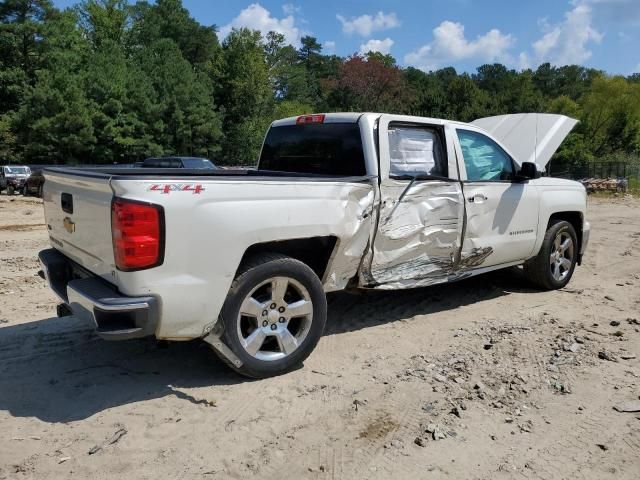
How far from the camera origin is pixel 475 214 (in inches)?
215

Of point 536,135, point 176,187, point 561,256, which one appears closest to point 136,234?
point 176,187

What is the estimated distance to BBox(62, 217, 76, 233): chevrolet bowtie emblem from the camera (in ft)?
13.2

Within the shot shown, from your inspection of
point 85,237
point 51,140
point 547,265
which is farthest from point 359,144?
point 51,140

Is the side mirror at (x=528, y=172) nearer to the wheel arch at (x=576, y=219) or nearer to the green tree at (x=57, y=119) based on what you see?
the wheel arch at (x=576, y=219)

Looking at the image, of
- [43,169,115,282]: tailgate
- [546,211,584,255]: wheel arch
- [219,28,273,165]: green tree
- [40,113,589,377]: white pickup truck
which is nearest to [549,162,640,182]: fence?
[219,28,273,165]: green tree

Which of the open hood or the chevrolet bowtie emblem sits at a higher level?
the open hood

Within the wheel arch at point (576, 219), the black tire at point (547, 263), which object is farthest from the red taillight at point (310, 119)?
the wheel arch at point (576, 219)

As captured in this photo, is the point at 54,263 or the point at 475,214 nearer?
the point at 54,263

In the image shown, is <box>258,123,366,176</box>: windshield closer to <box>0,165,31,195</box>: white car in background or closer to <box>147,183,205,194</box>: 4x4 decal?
<box>147,183,205,194</box>: 4x4 decal

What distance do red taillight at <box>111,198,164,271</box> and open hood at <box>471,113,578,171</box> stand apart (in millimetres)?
5602

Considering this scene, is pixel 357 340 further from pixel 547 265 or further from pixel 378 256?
pixel 547 265

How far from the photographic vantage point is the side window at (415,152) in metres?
4.88

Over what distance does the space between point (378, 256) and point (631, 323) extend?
2.78 m

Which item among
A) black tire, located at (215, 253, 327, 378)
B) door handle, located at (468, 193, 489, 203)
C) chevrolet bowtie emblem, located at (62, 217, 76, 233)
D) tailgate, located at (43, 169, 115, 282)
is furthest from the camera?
door handle, located at (468, 193, 489, 203)
